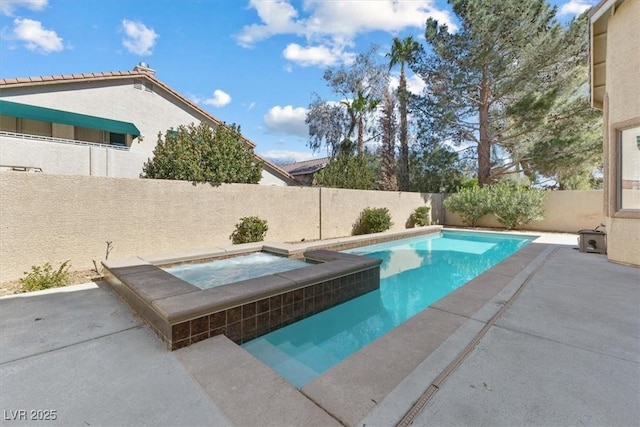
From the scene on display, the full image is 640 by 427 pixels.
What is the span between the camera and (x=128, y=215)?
729cm

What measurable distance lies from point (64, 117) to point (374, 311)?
46.5ft

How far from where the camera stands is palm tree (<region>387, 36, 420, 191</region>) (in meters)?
19.7

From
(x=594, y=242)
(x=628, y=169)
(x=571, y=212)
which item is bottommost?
(x=594, y=242)

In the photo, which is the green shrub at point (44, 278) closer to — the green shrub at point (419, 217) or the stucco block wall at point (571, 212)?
the green shrub at point (419, 217)

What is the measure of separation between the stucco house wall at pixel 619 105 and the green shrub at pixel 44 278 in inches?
460

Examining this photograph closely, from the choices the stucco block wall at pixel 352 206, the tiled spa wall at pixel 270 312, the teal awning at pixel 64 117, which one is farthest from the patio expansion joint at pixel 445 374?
the teal awning at pixel 64 117

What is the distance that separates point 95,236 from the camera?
678cm

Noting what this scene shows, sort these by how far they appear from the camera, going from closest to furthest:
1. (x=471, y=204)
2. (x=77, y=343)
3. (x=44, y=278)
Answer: (x=77, y=343), (x=44, y=278), (x=471, y=204)

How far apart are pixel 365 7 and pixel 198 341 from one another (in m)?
14.5

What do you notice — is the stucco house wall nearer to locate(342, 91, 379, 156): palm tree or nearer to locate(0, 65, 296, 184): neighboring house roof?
locate(0, 65, 296, 184): neighboring house roof

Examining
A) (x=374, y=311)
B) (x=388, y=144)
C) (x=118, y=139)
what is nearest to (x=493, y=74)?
(x=388, y=144)

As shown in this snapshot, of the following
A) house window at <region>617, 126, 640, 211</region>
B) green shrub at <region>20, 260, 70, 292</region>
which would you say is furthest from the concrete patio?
house window at <region>617, 126, 640, 211</region>

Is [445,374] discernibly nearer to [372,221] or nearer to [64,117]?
[372,221]

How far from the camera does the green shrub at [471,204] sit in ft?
51.7
